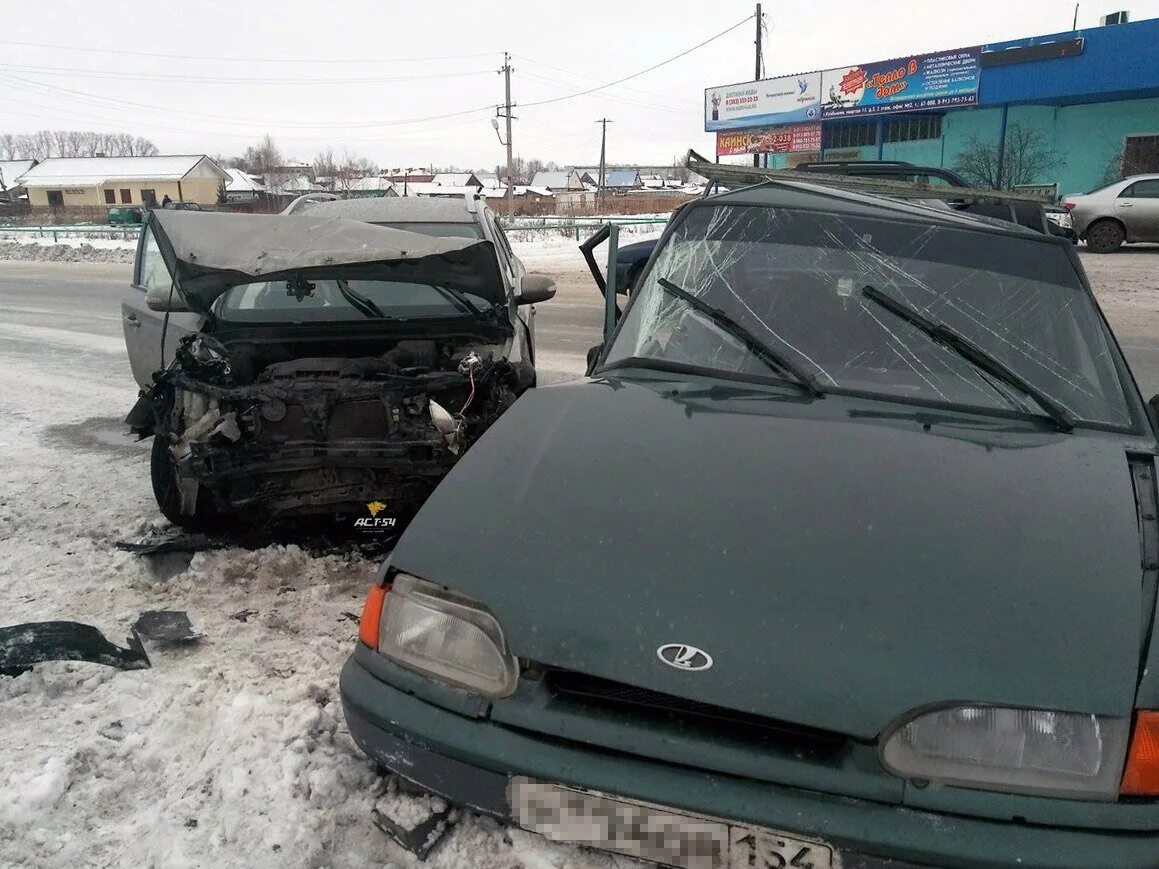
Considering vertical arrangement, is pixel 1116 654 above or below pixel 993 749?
above

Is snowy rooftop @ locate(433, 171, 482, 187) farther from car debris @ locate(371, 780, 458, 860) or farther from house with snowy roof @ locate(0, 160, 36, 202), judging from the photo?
car debris @ locate(371, 780, 458, 860)

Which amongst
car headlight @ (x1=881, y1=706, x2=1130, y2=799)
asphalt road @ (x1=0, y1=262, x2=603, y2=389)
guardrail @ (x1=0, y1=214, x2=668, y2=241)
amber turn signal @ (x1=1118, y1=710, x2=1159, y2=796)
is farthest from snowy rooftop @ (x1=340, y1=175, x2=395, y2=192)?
amber turn signal @ (x1=1118, y1=710, x2=1159, y2=796)

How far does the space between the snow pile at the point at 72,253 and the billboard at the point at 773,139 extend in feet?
77.8

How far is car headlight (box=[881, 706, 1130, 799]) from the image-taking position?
1.52 m

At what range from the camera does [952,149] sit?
30844 mm

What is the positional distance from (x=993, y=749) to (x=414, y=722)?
1.18m

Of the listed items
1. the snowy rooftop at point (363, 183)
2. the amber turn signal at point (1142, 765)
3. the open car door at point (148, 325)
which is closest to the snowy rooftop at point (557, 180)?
the snowy rooftop at point (363, 183)

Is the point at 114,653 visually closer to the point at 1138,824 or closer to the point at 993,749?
the point at 993,749

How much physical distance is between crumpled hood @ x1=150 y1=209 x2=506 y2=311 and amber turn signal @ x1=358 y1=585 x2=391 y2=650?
2.35m

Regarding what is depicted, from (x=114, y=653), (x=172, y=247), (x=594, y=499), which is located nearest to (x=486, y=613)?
(x=594, y=499)

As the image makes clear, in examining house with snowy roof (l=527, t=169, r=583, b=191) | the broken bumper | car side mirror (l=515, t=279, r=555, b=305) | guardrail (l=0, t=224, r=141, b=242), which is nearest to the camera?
the broken bumper

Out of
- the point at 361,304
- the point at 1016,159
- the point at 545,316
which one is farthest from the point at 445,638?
the point at 1016,159

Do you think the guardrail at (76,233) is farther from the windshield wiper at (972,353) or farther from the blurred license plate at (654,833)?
the blurred license plate at (654,833)

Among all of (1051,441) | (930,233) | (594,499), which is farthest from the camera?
(930,233)
